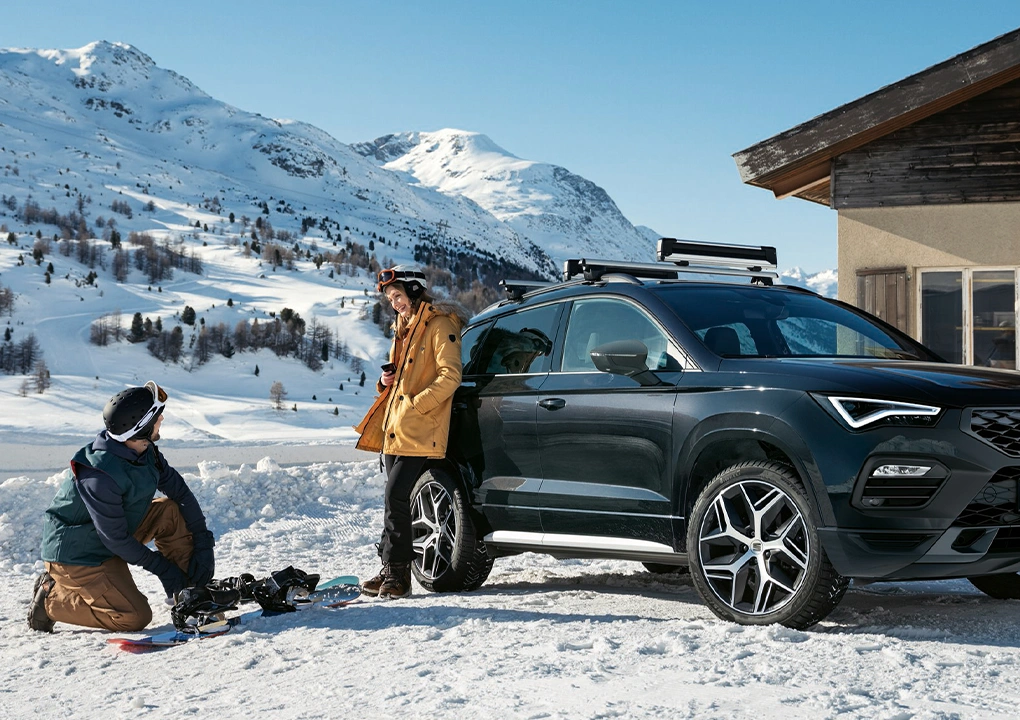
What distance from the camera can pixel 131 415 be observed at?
5848 millimetres

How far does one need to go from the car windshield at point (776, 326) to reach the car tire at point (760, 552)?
74 cm

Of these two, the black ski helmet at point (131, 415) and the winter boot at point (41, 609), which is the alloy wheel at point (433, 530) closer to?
the black ski helmet at point (131, 415)

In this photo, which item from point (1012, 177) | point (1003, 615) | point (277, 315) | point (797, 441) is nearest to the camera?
point (797, 441)

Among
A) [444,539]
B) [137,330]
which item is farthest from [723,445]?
[137,330]

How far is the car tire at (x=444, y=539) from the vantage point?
667 cm

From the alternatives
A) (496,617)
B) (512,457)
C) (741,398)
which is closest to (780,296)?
(741,398)

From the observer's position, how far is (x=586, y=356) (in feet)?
20.2

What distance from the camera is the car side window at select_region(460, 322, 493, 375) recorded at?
7.15 m

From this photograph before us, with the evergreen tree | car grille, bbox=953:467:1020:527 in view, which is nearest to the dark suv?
car grille, bbox=953:467:1020:527

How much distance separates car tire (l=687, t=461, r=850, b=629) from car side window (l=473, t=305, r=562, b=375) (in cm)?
159

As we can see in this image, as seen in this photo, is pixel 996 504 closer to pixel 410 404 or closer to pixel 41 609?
pixel 410 404

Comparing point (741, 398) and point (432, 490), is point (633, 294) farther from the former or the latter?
point (432, 490)

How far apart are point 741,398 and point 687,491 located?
56 cm

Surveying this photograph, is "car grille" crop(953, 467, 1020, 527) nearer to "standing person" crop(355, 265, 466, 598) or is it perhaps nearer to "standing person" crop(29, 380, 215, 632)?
"standing person" crop(355, 265, 466, 598)
